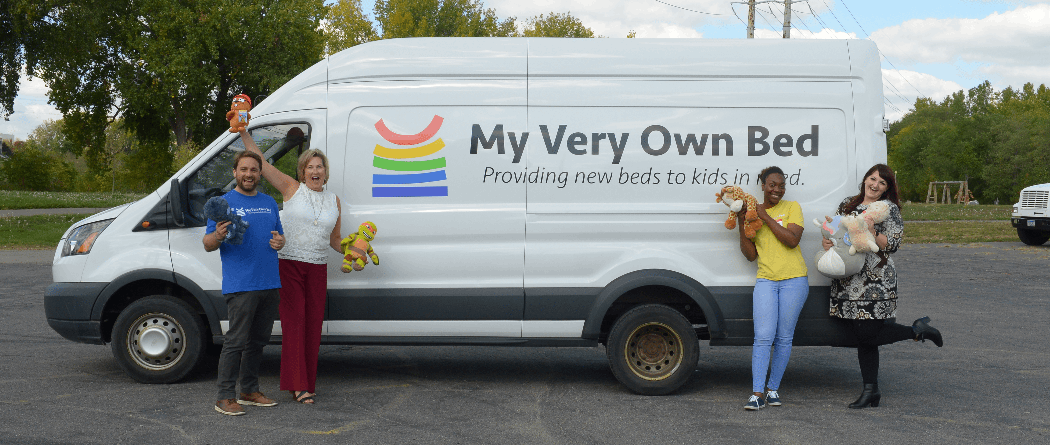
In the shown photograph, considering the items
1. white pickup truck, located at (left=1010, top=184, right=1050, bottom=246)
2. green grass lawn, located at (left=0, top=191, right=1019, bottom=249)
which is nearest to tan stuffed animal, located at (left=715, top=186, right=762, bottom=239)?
green grass lawn, located at (left=0, top=191, right=1019, bottom=249)

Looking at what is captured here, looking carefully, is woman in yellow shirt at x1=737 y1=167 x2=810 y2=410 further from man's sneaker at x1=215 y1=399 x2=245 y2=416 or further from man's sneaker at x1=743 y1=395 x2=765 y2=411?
man's sneaker at x1=215 y1=399 x2=245 y2=416

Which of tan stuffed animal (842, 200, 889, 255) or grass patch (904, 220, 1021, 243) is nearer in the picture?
tan stuffed animal (842, 200, 889, 255)

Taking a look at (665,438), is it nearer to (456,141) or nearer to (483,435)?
(483,435)

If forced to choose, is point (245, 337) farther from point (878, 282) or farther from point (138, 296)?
point (878, 282)

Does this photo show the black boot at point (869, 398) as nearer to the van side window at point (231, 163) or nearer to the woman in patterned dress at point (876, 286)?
the woman in patterned dress at point (876, 286)

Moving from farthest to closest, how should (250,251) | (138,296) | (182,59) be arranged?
(182,59) → (138,296) → (250,251)

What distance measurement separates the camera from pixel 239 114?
5.55 m

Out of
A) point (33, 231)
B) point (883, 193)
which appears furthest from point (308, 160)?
point (33, 231)

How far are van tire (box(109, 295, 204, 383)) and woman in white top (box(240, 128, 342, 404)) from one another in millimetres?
799

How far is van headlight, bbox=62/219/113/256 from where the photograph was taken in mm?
5910

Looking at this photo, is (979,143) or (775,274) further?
(979,143)

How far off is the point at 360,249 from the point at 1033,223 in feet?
65.9

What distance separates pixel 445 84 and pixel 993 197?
281 feet

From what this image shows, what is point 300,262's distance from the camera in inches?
216
